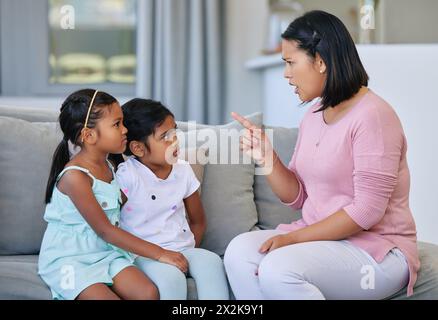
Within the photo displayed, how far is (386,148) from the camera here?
4.91 ft

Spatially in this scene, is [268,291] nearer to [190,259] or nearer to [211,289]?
[211,289]

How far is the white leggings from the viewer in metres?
1.43

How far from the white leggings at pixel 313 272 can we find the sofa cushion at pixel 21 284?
437 mm

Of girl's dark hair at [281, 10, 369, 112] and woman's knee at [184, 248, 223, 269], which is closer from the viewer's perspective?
girl's dark hair at [281, 10, 369, 112]

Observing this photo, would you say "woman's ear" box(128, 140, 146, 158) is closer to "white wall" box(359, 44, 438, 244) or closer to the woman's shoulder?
the woman's shoulder

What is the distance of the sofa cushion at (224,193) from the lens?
1939 millimetres

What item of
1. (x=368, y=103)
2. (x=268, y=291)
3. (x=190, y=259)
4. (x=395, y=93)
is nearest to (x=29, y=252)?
(x=190, y=259)

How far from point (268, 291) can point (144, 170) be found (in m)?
0.51

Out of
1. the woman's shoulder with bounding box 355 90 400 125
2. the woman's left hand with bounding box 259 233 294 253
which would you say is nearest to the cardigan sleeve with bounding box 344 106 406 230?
the woman's shoulder with bounding box 355 90 400 125

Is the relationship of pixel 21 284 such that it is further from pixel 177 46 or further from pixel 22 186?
pixel 177 46

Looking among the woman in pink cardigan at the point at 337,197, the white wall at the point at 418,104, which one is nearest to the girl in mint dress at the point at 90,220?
the woman in pink cardigan at the point at 337,197

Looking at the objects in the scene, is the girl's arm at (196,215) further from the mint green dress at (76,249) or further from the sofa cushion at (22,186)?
the sofa cushion at (22,186)

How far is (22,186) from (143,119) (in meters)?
0.39

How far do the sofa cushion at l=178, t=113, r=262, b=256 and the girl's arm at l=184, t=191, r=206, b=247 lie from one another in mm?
66
